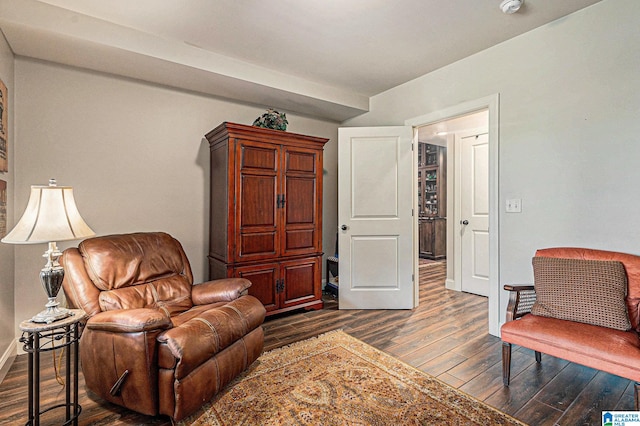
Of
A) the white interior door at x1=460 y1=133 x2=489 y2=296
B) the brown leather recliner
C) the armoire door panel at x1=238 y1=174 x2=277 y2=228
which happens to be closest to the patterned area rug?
the brown leather recliner

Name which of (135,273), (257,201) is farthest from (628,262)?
(135,273)

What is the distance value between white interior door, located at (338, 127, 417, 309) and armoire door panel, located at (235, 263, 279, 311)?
0.79 m

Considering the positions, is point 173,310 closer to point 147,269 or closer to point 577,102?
point 147,269

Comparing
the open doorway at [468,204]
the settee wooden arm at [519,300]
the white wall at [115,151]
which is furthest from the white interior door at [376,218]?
the white wall at [115,151]

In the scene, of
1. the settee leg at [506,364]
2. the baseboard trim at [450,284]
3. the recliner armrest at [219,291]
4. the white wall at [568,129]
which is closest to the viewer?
the settee leg at [506,364]

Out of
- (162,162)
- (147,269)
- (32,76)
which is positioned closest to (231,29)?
(162,162)

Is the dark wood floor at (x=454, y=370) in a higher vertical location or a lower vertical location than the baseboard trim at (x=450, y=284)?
lower

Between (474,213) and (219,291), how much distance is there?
11.7ft

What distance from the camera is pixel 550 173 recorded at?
2510 mm

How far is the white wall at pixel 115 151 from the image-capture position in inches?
102

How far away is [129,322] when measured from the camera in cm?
164

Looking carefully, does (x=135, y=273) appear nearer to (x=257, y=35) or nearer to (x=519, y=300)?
(x=257, y=35)

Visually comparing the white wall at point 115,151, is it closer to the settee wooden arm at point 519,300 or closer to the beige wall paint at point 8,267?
the beige wall paint at point 8,267

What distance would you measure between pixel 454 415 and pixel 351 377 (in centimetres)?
66
